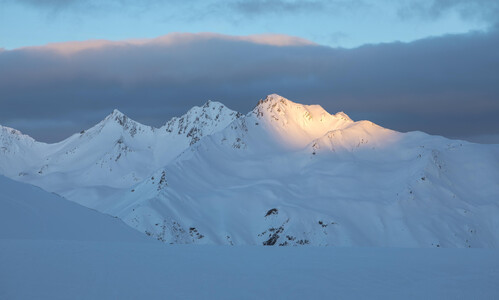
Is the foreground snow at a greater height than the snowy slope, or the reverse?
the snowy slope

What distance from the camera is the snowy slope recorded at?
6288 cm

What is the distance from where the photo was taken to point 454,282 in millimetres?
38469

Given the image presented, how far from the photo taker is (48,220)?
6781 cm

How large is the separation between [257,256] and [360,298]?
13.9 meters

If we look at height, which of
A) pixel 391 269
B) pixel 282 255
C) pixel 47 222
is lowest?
pixel 391 269

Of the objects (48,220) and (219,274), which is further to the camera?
(48,220)

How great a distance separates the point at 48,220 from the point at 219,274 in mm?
34822

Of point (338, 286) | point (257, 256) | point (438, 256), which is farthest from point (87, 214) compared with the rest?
point (338, 286)

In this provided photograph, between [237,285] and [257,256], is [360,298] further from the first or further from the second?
[257,256]

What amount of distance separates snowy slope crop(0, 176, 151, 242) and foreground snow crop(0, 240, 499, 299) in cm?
1839

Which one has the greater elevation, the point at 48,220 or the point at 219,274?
the point at 48,220

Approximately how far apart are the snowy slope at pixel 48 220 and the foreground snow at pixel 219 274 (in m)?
18.4

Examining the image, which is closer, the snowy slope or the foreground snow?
the foreground snow

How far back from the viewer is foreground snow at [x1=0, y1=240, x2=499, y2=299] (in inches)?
1329
